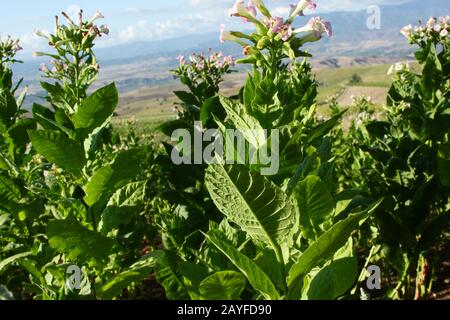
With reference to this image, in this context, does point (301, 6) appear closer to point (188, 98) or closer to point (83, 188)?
point (83, 188)

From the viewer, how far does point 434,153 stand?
154 inches

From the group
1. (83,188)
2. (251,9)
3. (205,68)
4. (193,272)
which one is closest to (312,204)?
(193,272)

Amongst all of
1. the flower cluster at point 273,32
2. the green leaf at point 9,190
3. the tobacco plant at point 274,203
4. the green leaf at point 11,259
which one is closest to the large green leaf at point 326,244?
the tobacco plant at point 274,203

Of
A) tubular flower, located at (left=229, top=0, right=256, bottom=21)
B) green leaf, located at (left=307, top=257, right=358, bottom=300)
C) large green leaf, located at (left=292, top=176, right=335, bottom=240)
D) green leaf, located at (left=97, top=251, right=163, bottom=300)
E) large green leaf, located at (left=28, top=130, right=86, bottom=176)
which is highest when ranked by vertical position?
tubular flower, located at (left=229, top=0, right=256, bottom=21)

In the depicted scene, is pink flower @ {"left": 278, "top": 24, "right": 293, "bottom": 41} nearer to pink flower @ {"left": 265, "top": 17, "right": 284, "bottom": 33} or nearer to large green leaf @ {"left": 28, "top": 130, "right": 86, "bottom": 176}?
pink flower @ {"left": 265, "top": 17, "right": 284, "bottom": 33}

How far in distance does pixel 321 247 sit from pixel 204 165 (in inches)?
82.5

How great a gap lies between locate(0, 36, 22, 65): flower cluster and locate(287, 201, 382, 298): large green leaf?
307 cm

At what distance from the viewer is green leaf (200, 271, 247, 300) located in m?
1.65

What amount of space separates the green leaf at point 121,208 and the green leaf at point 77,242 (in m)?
0.09

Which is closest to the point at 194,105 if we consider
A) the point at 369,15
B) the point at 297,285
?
the point at 369,15

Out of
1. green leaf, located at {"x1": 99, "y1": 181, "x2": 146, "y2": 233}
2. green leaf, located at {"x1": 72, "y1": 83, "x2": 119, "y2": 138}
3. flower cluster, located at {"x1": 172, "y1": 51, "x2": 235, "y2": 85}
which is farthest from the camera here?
flower cluster, located at {"x1": 172, "y1": 51, "x2": 235, "y2": 85}

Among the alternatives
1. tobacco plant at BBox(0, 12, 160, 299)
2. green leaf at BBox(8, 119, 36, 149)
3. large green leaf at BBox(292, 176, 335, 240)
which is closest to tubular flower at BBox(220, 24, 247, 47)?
tobacco plant at BBox(0, 12, 160, 299)

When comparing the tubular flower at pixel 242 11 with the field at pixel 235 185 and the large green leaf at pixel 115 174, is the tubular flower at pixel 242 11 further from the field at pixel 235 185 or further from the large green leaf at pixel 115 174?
the large green leaf at pixel 115 174

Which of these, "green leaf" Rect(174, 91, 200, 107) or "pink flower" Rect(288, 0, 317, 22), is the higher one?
"pink flower" Rect(288, 0, 317, 22)
